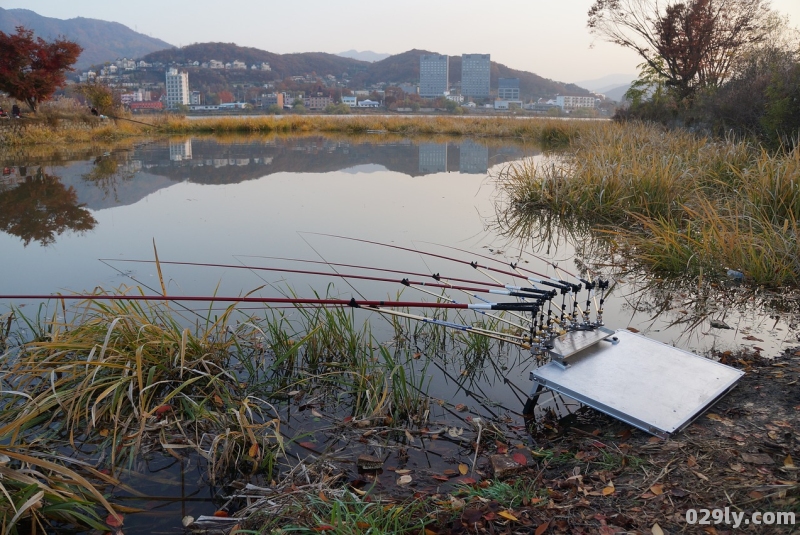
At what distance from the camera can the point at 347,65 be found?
9775 cm

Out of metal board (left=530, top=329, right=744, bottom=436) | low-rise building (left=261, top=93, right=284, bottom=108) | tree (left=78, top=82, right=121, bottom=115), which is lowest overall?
metal board (left=530, top=329, right=744, bottom=436)

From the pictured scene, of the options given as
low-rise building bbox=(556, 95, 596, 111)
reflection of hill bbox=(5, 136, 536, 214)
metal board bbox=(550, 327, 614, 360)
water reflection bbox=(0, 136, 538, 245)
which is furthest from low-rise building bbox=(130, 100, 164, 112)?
low-rise building bbox=(556, 95, 596, 111)

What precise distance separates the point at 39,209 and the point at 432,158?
8.65 m

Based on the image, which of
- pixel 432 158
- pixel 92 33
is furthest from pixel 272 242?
pixel 92 33

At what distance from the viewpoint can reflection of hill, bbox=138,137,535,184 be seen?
1130cm

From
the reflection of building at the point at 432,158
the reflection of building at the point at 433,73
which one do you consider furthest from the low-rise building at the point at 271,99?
the reflection of building at the point at 432,158

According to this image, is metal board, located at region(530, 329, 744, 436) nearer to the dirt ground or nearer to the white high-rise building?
the dirt ground

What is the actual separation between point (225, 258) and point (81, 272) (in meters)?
1.13

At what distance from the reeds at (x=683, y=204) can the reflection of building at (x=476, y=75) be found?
87995 mm

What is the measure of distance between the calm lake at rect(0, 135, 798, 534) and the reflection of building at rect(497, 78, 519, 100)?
7908 cm

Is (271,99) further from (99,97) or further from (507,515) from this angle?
(507,515)

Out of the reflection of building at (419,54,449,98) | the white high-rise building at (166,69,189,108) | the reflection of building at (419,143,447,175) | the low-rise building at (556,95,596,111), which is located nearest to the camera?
the reflection of building at (419,143,447,175)

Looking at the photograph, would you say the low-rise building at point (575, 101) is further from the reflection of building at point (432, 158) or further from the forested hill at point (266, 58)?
the reflection of building at point (432, 158)

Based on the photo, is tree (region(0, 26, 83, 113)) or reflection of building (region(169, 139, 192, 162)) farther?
tree (region(0, 26, 83, 113))
